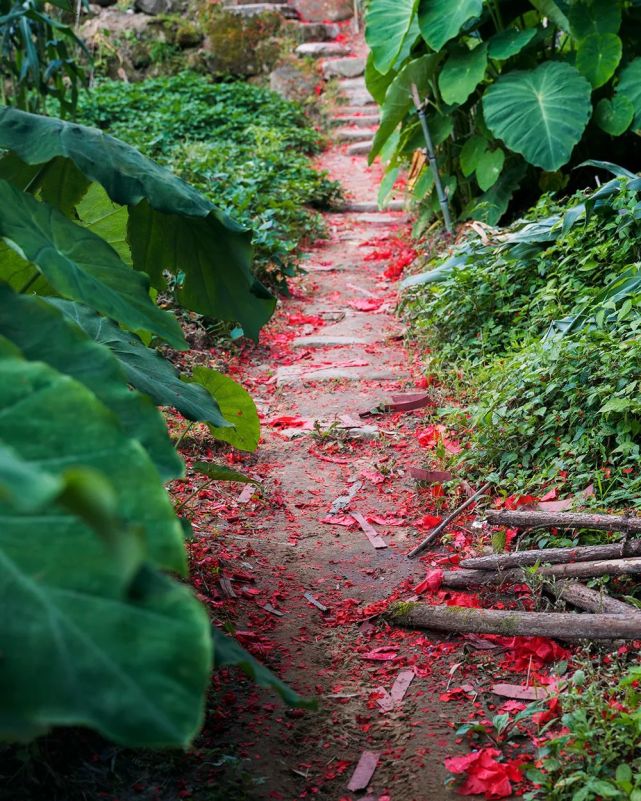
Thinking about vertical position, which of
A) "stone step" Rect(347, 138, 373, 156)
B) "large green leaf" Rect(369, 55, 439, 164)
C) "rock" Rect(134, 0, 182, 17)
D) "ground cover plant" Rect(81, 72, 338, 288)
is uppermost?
"large green leaf" Rect(369, 55, 439, 164)

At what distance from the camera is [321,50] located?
37.6 ft

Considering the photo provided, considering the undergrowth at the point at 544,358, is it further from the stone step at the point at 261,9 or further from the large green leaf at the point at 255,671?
the stone step at the point at 261,9

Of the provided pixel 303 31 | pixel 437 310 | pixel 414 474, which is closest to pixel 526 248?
pixel 437 310

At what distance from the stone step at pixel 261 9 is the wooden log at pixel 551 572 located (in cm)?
1054

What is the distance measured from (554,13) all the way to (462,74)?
57cm

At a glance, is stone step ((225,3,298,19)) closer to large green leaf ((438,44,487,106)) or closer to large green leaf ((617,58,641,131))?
large green leaf ((438,44,487,106))

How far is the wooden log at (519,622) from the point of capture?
1.92 m

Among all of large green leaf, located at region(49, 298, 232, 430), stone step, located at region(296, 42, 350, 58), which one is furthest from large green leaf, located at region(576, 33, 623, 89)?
stone step, located at region(296, 42, 350, 58)

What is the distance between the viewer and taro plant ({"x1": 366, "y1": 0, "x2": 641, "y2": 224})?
4.66m

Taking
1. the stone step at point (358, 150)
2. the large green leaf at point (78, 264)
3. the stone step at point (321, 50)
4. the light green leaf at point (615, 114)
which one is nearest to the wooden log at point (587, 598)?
the large green leaf at point (78, 264)

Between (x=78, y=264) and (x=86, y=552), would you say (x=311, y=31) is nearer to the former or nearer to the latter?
(x=78, y=264)

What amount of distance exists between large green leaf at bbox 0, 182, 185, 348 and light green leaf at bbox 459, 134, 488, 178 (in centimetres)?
399

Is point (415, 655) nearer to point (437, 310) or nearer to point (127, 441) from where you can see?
point (127, 441)

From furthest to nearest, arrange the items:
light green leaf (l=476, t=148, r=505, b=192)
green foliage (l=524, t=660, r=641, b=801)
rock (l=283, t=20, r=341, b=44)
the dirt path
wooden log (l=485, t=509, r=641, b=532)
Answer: rock (l=283, t=20, r=341, b=44), light green leaf (l=476, t=148, r=505, b=192), wooden log (l=485, t=509, r=641, b=532), the dirt path, green foliage (l=524, t=660, r=641, b=801)
